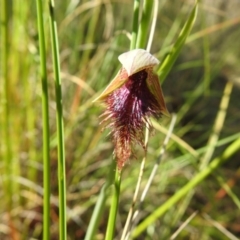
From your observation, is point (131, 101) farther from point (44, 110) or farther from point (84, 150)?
point (84, 150)

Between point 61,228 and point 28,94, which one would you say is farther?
point 28,94

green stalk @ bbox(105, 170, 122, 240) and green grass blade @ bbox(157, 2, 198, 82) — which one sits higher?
green grass blade @ bbox(157, 2, 198, 82)

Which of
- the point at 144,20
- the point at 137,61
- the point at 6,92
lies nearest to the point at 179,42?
the point at 144,20

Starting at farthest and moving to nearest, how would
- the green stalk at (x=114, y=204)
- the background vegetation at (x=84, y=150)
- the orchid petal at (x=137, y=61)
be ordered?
the background vegetation at (x=84, y=150) < the green stalk at (x=114, y=204) < the orchid petal at (x=137, y=61)

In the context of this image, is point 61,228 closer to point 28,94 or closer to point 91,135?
point 28,94

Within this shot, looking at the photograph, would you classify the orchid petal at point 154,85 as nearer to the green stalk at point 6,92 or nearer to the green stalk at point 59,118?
the green stalk at point 59,118

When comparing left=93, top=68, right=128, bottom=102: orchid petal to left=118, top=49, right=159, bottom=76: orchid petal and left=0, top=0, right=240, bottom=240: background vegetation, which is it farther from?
left=0, top=0, right=240, bottom=240: background vegetation

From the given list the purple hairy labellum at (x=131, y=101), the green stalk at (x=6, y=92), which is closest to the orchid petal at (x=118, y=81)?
the purple hairy labellum at (x=131, y=101)

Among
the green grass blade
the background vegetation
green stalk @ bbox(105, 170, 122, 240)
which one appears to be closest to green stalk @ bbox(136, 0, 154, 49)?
the green grass blade

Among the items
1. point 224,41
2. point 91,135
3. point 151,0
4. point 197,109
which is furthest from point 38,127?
point 224,41
